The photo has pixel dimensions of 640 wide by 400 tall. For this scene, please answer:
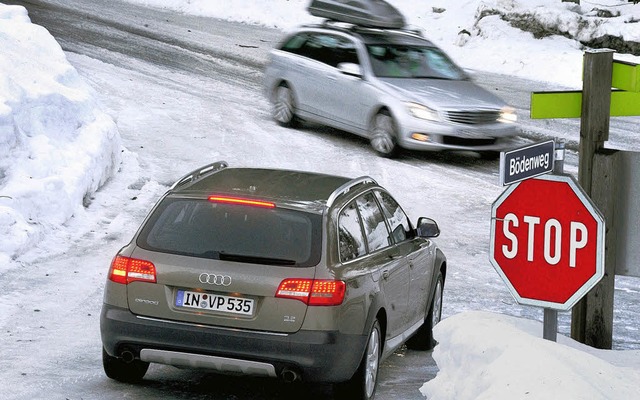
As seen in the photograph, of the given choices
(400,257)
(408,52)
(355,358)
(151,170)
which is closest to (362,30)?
(408,52)

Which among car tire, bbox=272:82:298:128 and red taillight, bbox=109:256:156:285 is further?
car tire, bbox=272:82:298:128

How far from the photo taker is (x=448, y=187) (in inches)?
657

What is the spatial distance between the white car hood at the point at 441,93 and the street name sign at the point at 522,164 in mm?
9918

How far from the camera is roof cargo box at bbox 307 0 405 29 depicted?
19.2 m

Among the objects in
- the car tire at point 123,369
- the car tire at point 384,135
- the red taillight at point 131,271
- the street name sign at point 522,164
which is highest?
the street name sign at point 522,164

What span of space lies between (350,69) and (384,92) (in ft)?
2.77

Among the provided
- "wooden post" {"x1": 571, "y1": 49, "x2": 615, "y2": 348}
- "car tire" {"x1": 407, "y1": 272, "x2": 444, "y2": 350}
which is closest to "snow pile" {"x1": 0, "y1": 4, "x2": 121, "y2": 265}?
"car tire" {"x1": 407, "y1": 272, "x2": 444, "y2": 350}

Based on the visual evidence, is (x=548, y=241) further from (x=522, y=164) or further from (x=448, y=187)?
(x=448, y=187)

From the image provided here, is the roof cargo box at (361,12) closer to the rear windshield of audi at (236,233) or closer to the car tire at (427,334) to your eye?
the car tire at (427,334)

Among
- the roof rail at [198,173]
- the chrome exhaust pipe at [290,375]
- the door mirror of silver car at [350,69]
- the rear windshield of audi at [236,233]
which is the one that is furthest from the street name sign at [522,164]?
the door mirror of silver car at [350,69]

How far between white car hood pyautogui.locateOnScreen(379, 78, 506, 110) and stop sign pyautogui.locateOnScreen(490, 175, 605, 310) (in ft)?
31.7

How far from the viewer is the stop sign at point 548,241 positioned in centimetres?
759

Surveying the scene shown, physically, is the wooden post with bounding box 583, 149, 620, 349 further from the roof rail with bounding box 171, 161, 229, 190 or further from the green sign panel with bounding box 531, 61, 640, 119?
the roof rail with bounding box 171, 161, 229, 190

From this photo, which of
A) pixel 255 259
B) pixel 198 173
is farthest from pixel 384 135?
pixel 255 259
